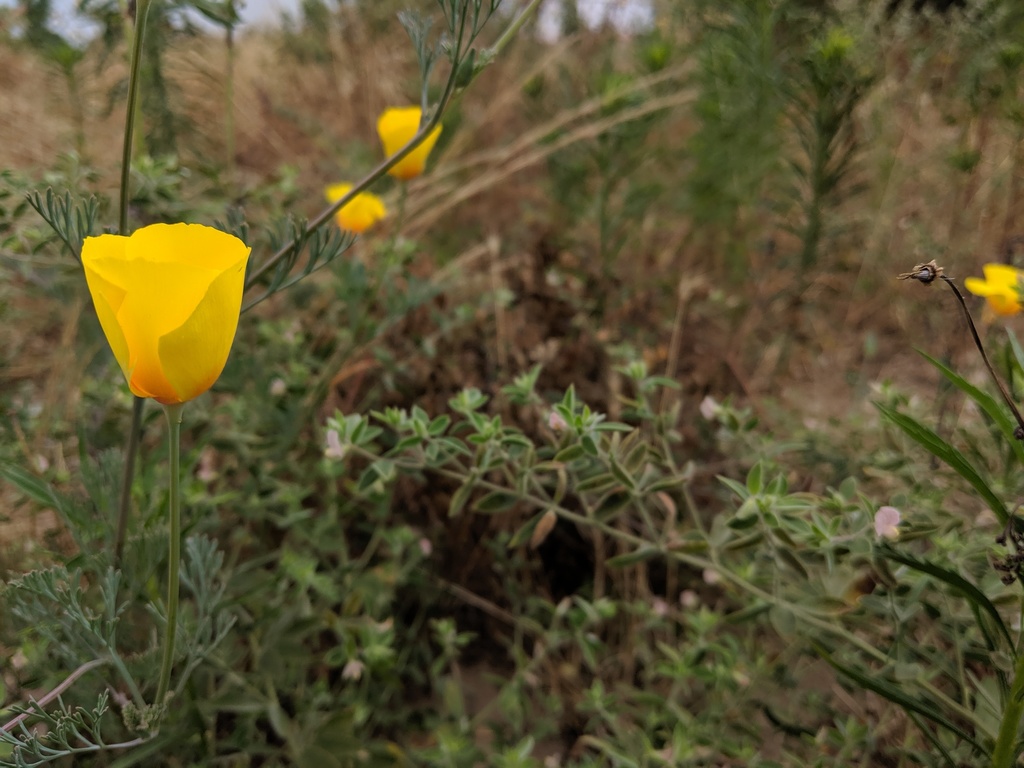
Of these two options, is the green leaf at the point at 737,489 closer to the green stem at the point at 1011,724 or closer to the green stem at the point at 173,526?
the green stem at the point at 1011,724

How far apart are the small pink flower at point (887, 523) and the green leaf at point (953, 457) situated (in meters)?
0.08

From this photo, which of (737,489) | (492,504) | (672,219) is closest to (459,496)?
(492,504)

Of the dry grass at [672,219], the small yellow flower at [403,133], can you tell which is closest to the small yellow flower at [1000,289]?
the dry grass at [672,219]

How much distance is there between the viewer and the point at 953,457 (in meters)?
0.54

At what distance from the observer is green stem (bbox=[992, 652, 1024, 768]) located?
1.78ft

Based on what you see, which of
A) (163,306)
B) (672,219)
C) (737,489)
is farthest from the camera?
(672,219)

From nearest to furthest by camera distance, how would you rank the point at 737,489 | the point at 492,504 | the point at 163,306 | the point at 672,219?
the point at 163,306
the point at 737,489
the point at 492,504
the point at 672,219

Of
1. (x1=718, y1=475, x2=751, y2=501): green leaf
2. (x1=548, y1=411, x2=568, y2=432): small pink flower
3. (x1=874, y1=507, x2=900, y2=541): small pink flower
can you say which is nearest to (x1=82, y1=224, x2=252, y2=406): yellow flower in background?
(x1=548, y1=411, x2=568, y2=432): small pink flower

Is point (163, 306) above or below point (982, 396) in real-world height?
above

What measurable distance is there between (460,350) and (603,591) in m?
0.49

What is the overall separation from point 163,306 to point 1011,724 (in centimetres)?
74

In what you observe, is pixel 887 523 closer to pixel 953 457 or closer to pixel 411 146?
pixel 953 457

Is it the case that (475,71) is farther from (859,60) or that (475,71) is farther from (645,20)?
(645,20)

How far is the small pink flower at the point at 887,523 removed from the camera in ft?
2.01
